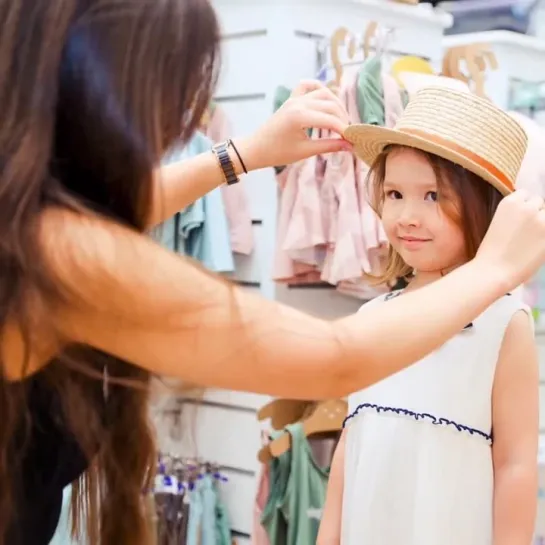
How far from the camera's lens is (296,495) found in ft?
7.18

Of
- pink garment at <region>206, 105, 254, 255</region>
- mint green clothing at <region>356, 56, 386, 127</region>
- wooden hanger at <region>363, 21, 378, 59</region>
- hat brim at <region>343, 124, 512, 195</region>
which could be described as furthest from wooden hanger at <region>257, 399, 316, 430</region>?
hat brim at <region>343, 124, 512, 195</region>

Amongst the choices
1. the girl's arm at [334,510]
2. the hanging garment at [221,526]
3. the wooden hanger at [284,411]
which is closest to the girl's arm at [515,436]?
the girl's arm at [334,510]

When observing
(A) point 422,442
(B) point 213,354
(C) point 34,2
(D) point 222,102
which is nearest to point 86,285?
(B) point 213,354

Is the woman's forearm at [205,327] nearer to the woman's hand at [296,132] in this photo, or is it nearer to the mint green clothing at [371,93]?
the woman's hand at [296,132]

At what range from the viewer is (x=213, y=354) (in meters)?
0.74

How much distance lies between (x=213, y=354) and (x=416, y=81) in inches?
66.3

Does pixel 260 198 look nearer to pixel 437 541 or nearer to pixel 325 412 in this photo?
pixel 325 412

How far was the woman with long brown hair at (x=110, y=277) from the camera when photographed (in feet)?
2.32

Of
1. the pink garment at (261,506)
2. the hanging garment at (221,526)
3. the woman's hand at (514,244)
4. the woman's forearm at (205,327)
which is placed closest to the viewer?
the woman's forearm at (205,327)

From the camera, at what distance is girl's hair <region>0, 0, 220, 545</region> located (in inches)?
27.9

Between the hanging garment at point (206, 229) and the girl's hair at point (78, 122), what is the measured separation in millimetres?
1529

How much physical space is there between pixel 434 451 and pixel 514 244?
42 centimetres

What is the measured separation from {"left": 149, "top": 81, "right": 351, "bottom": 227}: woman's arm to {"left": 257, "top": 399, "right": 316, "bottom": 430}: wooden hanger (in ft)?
3.48

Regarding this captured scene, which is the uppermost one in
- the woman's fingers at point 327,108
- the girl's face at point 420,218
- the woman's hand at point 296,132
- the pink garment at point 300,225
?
the pink garment at point 300,225
